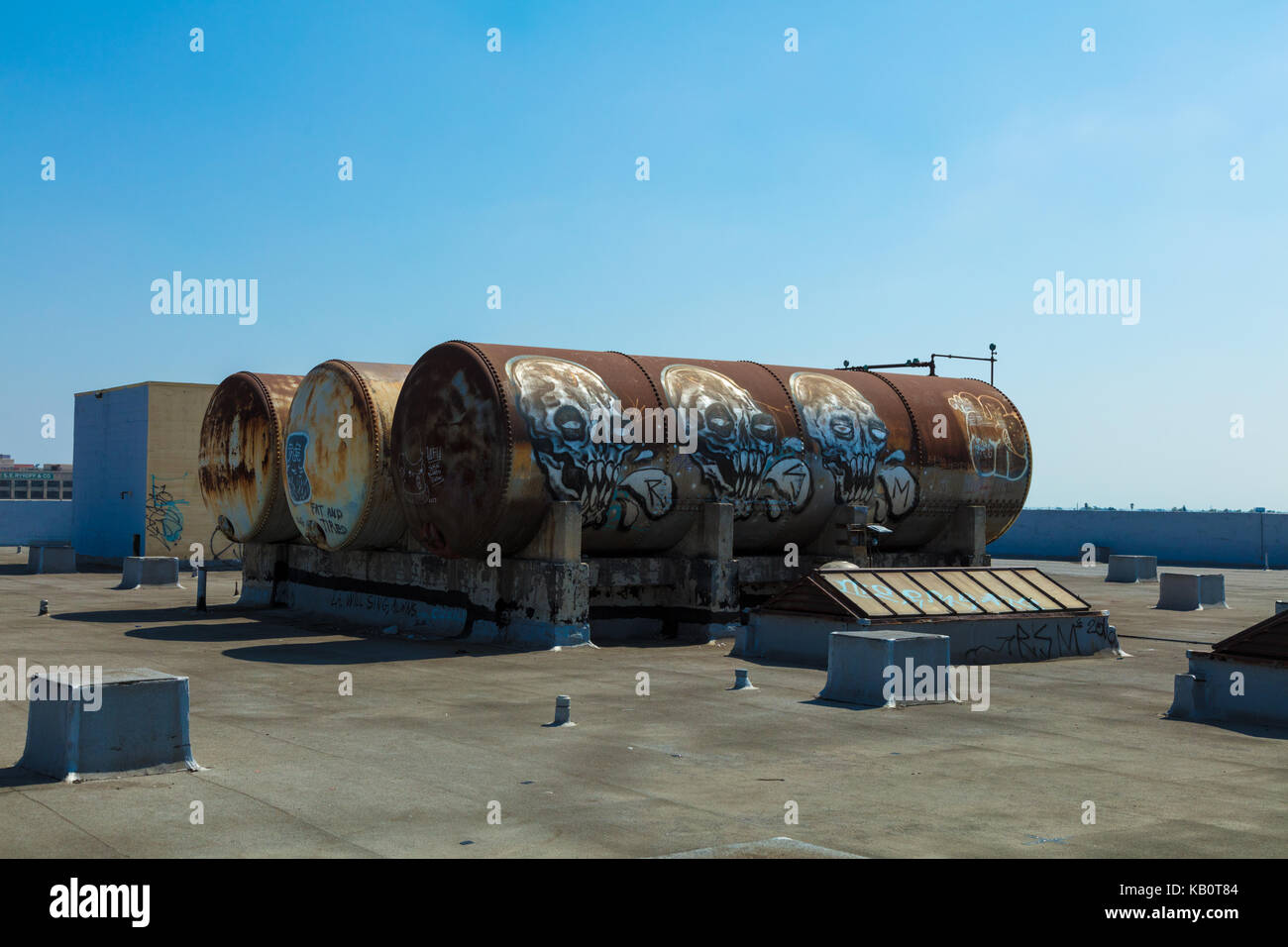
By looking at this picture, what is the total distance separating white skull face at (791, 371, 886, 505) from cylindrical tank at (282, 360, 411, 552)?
8.51 m

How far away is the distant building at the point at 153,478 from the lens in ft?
139

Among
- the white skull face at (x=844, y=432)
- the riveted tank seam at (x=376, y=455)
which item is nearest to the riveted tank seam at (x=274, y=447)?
the riveted tank seam at (x=376, y=455)

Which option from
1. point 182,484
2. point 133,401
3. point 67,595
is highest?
point 133,401

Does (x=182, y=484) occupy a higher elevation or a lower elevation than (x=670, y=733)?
higher

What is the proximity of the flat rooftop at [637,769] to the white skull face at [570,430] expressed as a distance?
3.31 metres

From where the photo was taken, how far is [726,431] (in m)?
23.7

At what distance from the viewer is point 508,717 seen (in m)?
13.8

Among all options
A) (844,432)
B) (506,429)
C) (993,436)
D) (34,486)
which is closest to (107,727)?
(506,429)

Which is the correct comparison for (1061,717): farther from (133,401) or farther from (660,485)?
(133,401)

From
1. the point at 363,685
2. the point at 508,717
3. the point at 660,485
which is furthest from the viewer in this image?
the point at 660,485

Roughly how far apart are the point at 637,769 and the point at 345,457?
15.0 metres
